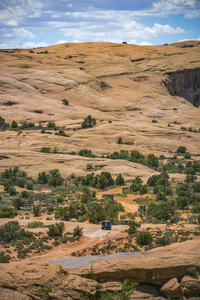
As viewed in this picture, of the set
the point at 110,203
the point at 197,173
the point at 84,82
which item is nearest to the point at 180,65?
the point at 84,82

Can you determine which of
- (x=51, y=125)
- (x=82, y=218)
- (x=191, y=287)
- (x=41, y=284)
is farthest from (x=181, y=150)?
(x=41, y=284)

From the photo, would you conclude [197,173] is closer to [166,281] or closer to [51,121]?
[51,121]

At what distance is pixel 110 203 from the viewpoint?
24.3 meters

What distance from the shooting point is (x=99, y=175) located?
106 ft

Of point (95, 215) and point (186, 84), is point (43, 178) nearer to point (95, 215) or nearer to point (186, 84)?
point (95, 215)

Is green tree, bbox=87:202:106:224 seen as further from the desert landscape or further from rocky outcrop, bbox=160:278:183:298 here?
rocky outcrop, bbox=160:278:183:298

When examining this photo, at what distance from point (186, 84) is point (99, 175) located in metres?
66.1

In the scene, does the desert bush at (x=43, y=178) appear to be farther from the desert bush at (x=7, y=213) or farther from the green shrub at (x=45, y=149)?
the desert bush at (x=7, y=213)

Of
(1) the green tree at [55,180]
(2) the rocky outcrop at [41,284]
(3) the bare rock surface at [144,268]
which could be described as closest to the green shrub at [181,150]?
(1) the green tree at [55,180]

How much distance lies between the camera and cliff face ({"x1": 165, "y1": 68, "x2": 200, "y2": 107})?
8719 centimetres

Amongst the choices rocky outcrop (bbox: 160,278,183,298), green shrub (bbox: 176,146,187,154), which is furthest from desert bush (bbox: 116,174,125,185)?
rocky outcrop (bbox: 160,278,183,298)

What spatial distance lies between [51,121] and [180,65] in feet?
158

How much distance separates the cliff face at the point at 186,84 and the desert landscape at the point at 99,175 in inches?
11.7

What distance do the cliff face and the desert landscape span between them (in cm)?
30
